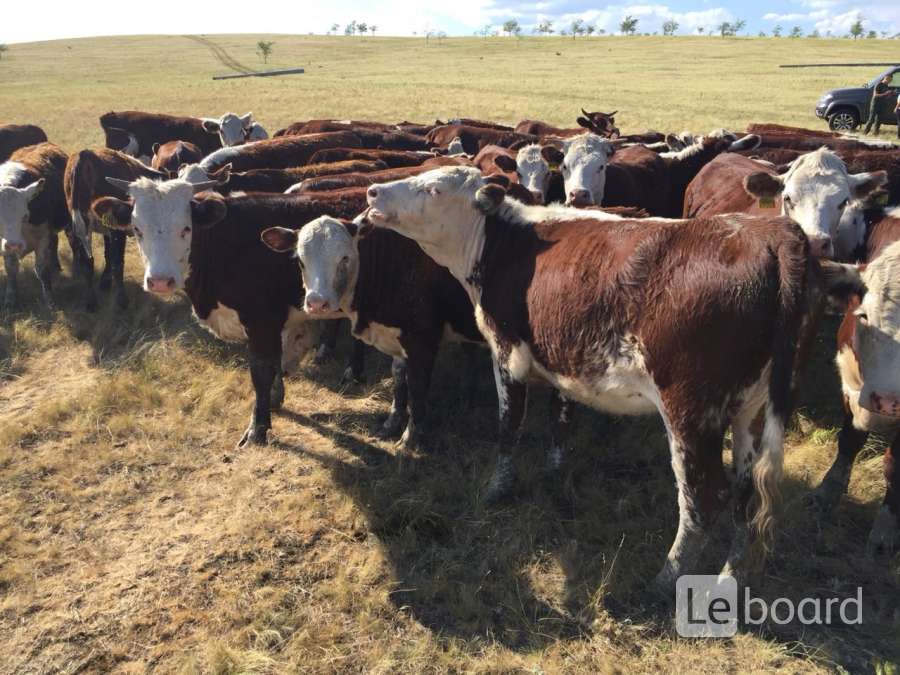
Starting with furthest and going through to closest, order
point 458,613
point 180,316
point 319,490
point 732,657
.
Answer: point 180,316 < point 319,490 < point 458,613 < point 732,657

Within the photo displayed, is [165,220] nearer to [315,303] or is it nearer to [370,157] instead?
[315,303]

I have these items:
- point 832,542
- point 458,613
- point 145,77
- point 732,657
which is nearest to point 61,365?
point 458,613

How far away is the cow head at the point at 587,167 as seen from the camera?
7.28 meters

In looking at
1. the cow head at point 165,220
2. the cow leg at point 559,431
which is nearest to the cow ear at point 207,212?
the cow head at point 165,220

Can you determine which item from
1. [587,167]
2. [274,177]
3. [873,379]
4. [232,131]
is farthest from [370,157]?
[873,379]

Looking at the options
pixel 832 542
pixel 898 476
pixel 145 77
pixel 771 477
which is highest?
pixel 145 77

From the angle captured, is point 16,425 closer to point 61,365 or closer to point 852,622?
point 61,365

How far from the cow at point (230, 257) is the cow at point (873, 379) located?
370cm

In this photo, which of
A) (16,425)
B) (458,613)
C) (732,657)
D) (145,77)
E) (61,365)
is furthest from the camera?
(145,77)

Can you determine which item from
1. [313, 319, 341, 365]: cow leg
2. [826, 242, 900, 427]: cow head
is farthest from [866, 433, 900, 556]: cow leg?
[313, 319, 341, 365]: cow leg

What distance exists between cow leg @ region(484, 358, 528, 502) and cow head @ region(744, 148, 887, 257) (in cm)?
250

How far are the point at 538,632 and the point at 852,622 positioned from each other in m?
1.70

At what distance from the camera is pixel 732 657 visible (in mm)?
3281

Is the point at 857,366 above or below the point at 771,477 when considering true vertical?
above
